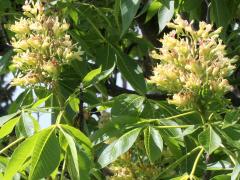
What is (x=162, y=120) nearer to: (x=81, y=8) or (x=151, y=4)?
(x=151, y=4)

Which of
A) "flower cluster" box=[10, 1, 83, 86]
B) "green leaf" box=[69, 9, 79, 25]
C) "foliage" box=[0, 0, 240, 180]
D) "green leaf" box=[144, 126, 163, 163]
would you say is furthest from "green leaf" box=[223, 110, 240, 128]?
"green leaf" box=[69, 9, 79, 25]

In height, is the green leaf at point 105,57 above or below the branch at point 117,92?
above

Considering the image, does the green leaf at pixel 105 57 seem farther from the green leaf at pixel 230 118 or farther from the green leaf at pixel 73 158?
the green leaf at pixel 230 118

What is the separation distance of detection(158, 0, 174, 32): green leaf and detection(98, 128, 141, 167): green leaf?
16.1 inches

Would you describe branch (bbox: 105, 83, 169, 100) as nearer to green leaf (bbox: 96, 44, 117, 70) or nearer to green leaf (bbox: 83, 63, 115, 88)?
green leaf (bbox: 96, 44, 117, 70)

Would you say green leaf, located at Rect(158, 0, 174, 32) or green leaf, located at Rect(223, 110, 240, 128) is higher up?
green leaf, located at Rect(158, 0, 174, 32)

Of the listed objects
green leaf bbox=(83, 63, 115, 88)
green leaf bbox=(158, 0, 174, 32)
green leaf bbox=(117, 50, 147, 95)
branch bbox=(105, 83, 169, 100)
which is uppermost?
green leaf bbox=(158, 0, 174, 32)

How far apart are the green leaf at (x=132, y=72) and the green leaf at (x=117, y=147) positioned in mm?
368

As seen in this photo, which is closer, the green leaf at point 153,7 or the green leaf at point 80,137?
the green leaf at point 80,137

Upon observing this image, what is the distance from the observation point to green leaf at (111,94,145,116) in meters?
2.00

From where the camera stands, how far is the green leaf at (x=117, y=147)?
1.82 meters

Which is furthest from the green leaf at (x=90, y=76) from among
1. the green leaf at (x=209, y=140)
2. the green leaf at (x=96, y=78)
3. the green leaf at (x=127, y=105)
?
the green leaf at (x=209, y=140)

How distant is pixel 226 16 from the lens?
226cm

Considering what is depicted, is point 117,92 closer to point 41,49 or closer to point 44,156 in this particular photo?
point 41,49
